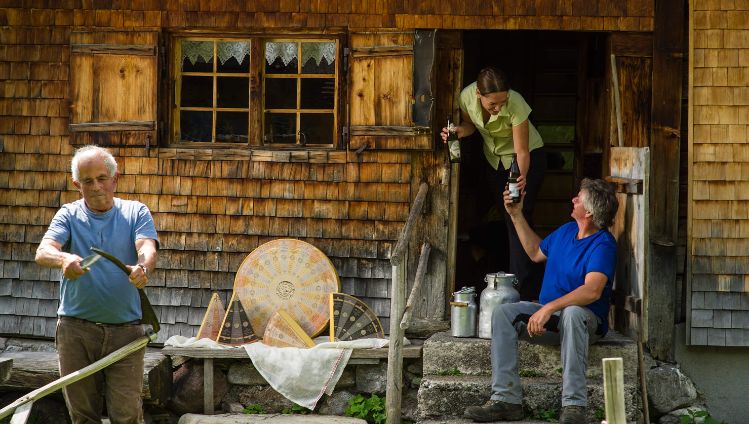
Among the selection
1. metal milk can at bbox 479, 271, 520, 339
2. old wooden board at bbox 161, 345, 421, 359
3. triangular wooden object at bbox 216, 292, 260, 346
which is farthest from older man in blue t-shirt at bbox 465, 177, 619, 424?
triangular wooden object at bbox 216, 292, 260, 346

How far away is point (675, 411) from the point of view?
718 centimetres

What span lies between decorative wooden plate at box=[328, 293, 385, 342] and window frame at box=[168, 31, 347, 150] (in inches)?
42.9

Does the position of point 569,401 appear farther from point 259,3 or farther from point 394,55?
point 259,3

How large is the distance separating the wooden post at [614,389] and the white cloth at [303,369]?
3332 mm

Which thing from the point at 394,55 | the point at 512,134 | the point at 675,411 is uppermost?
the point at 394,55

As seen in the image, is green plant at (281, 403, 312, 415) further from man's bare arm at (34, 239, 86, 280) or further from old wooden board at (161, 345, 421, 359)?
man's bare arm at (34, 239, 86, 280)

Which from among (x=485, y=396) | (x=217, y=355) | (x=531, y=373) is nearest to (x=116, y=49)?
(x=217, y=355)

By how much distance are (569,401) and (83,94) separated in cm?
395

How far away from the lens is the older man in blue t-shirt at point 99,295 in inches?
207

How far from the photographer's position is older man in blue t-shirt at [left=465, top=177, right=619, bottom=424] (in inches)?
244

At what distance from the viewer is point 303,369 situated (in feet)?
22.9

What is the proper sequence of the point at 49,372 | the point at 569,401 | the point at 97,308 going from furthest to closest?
the point at 49,372
the point at 569,401
the point at 97,308

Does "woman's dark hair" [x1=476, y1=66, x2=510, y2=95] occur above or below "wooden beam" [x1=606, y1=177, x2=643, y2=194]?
above

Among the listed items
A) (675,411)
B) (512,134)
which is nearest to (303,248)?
(512,134)
